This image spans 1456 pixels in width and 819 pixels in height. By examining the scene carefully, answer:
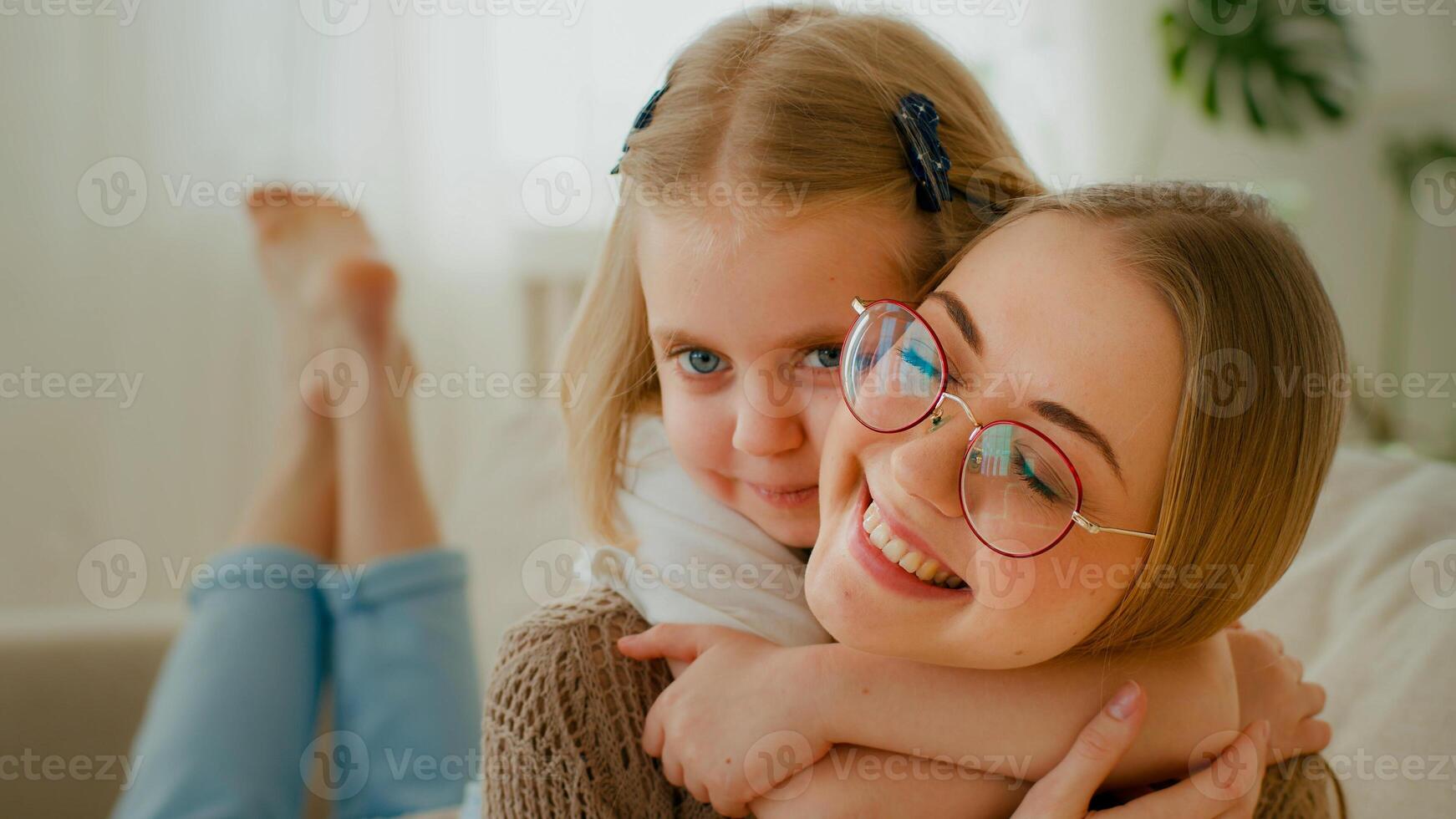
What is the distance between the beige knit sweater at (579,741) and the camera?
0.97 meters

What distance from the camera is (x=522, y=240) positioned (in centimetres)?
279

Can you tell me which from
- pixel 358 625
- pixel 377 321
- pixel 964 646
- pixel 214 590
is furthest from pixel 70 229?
pixel 964 646

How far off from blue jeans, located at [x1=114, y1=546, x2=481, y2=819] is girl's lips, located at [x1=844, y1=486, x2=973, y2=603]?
1.08 meters

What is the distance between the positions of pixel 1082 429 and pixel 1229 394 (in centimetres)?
11

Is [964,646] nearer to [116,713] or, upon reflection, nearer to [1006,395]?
[1006,395]
